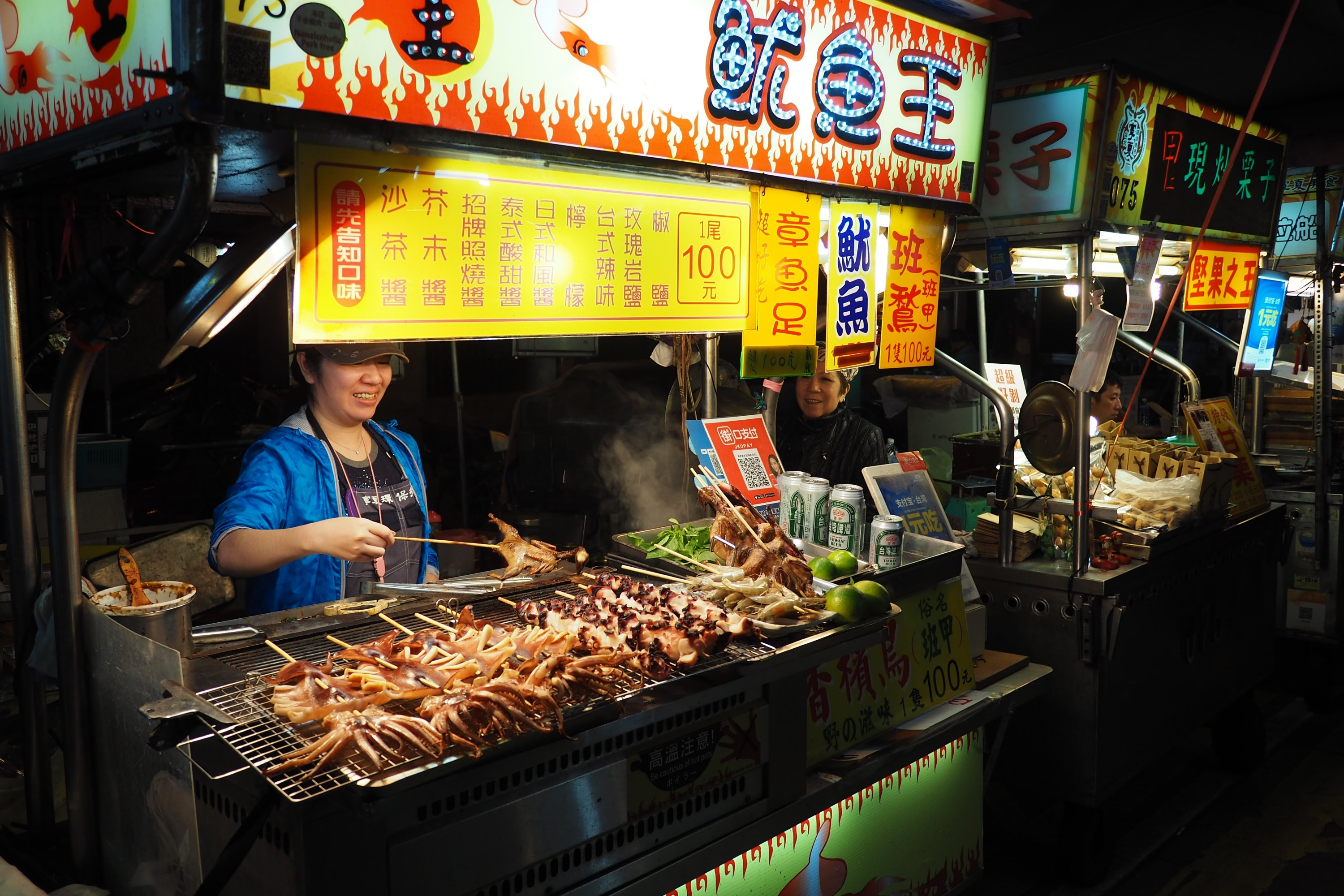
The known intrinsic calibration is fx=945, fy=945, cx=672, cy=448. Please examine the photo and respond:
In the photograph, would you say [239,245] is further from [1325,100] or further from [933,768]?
[1325,100]

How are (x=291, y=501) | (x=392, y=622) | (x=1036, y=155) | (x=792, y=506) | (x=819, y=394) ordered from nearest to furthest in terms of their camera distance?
(x=392, y=622)
(x=291, y=501)
(x=792, y=506)
(x=1036, y=155)
(x=819, y=394)

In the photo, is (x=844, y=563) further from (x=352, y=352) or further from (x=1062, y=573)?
(x=352, y=352)

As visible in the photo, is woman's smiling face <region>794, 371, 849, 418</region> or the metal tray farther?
woman's smiling face <region>794, 371, 849, 418</region>

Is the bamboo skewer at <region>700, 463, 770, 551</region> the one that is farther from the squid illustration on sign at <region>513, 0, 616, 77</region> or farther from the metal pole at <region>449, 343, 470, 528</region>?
the metal pole at <region>449, 343, 470, 528</region>

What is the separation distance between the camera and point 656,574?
3508mm

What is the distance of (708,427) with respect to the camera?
4043mm

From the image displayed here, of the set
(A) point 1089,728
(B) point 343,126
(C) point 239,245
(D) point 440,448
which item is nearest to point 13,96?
(C) point 239,245

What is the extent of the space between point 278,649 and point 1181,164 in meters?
5.21

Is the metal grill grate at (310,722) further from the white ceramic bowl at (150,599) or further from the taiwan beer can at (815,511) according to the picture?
the taiwan beer can at (815,511)

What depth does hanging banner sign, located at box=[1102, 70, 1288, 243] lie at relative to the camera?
4.78 metres

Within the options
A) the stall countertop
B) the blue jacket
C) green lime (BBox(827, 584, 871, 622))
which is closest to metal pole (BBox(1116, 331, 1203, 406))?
the stall countertop

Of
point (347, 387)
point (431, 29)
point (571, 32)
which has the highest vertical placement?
point (571, 32)

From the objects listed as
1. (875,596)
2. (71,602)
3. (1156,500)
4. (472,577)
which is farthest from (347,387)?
(1156,500)

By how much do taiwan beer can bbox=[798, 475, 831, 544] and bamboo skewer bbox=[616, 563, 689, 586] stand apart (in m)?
0.66
